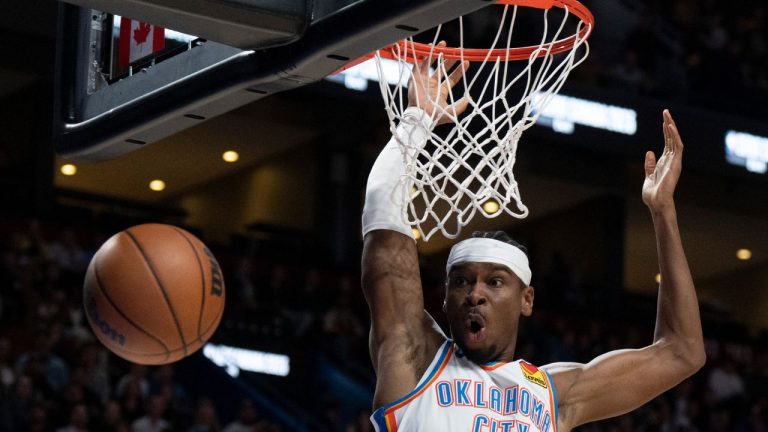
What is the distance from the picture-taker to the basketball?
4.70 metres

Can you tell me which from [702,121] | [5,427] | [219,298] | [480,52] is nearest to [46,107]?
[5,427]

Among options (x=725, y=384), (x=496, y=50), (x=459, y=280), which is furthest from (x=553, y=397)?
(x=725, y=384)

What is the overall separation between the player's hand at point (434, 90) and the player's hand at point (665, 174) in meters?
0.61

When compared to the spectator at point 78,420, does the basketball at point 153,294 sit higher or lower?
higher

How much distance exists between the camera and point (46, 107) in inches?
554

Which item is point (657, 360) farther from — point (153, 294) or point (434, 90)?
point (153, 294)

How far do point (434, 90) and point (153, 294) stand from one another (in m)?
1.54

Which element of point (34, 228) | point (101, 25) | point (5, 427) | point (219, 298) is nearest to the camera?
point (101, 25)

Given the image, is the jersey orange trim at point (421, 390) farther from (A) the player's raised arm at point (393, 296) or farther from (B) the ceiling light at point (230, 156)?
(B) the ceiling light at point (230, 156)

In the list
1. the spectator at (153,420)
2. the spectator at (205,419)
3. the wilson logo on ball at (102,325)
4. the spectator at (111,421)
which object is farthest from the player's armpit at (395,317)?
the spectator at (205,419)

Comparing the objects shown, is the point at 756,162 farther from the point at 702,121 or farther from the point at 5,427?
the point at 5,427

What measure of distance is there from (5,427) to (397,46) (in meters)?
5.39

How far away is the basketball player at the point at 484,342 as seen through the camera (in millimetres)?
3393

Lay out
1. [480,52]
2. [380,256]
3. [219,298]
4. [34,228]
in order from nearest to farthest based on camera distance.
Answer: [380,256] < [480,52] < [219,298] < [34,228]
